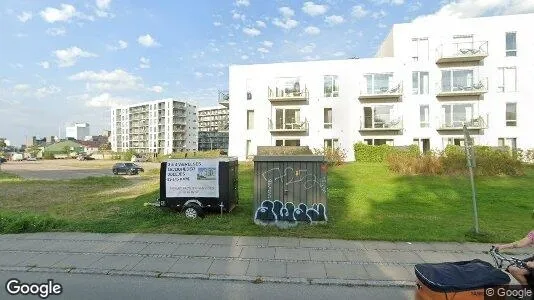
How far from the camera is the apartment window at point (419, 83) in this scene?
29.9m

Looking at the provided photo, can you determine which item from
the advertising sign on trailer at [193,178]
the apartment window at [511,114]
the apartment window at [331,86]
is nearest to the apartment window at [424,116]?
the apartment window at [511,114]

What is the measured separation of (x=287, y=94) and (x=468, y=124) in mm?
16271

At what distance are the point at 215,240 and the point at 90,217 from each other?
490cm

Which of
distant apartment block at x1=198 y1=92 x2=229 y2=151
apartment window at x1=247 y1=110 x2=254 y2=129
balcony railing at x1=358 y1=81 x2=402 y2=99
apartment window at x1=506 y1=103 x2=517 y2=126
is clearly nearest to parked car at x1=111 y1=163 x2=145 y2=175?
apartment window at x1=247 y1=110 x2=254 y2=129

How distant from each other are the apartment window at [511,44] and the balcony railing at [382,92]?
9.45m

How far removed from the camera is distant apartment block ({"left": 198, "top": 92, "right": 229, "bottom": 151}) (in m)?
119

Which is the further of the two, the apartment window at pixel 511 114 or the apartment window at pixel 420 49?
the apartment window at pixel 420 49

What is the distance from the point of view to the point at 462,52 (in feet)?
94.2

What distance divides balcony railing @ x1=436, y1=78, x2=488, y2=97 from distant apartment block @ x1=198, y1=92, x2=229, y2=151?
88437 mm

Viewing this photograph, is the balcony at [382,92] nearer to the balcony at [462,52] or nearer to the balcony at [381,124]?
the balcony at [381,124]

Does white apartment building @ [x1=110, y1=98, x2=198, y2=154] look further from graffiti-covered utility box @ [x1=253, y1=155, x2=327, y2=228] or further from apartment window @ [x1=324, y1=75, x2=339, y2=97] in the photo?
graffiti-covered utility box @ [x1=253, y1=155, x2=327, y2=228]

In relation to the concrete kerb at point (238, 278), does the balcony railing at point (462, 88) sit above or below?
above

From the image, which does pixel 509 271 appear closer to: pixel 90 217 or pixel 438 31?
pixel 90 217

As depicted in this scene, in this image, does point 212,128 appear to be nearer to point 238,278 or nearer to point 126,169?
point 126,169
